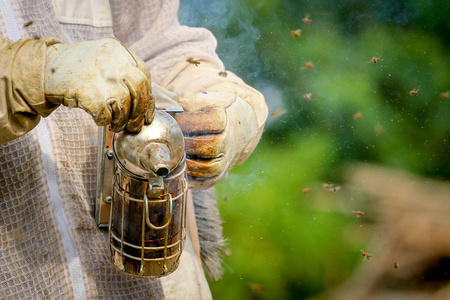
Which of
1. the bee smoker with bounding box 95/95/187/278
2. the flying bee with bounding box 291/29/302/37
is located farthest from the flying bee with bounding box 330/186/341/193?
the bee smoker with bounding box 95/95/187/278

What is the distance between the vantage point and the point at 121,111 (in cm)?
86

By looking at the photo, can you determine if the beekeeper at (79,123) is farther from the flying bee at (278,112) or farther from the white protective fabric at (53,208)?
the flying bee at (278,112)

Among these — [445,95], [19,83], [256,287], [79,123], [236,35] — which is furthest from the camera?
[256,287]

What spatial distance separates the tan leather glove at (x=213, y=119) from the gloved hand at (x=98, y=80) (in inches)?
13.3

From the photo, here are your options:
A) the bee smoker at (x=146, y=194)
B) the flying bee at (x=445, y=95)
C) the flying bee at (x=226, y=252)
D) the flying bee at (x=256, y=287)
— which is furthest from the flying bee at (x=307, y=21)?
the bee smoker at (x=146, y=194)

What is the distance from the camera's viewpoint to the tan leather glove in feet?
4.03

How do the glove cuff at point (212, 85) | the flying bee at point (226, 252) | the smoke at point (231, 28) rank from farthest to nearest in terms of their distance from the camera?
the smoke at point (231, 28) → the flying bee at point (226, 252) → the glove cuff at point (212, 85)

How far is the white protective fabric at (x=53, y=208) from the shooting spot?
105cm

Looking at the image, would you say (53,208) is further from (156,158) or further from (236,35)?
(236,35)

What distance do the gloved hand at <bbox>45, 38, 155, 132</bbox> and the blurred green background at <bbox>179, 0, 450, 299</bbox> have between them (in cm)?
192

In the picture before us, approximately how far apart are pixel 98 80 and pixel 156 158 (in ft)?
0.55

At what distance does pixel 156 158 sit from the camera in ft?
3.01

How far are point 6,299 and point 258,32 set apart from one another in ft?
6.61

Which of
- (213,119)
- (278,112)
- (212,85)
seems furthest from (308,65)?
(213,119)
